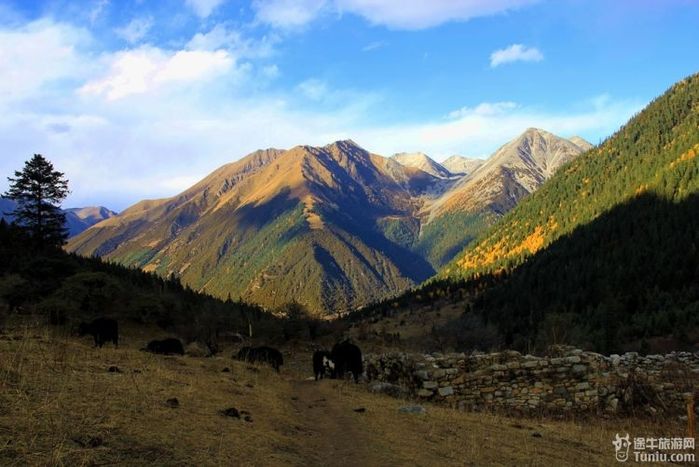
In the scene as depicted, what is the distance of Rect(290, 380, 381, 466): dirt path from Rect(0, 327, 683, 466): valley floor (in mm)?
44

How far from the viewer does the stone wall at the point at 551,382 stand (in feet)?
63.7

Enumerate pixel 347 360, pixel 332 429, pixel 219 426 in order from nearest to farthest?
pixel 219 426 → pixel 332 429 → pixel 347 360

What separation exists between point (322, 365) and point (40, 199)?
50.0 meters

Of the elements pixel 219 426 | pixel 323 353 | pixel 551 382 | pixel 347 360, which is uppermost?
pixel 219 426

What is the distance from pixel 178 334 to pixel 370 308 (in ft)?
432

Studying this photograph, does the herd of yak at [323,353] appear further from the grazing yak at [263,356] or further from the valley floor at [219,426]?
the valley floor at [219,426]

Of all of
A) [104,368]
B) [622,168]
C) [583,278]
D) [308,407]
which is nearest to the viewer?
[104,368]

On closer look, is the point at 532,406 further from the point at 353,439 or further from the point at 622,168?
the point at 622,168

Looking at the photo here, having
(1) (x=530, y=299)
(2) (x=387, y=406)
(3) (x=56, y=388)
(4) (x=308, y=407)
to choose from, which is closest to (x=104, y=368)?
(3) (x=56, y=388)

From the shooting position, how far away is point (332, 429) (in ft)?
42.4

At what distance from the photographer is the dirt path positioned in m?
10.1

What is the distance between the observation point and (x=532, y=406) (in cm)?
2038

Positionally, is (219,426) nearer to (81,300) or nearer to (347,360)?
(347,360)

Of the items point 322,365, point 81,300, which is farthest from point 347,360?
point 81,300
